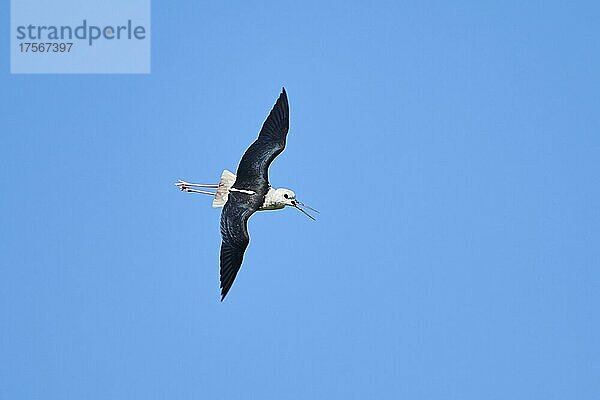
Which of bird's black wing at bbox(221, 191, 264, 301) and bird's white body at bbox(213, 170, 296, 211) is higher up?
bird's white body at bbox(213, 170, 296, 211)

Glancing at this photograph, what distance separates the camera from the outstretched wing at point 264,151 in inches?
1346

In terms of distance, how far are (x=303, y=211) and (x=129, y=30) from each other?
9.88 m

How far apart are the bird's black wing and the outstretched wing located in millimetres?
378

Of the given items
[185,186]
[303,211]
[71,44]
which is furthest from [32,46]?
[303,211]

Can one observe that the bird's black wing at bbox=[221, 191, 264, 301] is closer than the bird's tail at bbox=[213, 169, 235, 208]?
Result: Yes

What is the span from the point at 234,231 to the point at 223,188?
1.91 meters

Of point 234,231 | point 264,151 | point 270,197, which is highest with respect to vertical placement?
point 264,151

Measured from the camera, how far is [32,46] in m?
40.9

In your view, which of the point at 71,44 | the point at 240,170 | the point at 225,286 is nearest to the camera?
the point at 225,286

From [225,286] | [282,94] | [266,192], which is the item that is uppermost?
[282,94]

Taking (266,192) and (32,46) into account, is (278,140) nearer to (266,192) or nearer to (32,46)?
(266,192)

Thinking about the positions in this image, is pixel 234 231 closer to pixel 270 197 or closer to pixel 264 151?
pixel 270 197

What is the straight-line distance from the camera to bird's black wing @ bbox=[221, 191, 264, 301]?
3247 cm

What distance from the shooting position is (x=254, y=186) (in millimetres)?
34094
